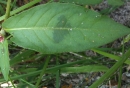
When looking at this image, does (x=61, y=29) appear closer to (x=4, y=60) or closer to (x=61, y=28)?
(x=61, y=28)

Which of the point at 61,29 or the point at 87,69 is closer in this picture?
the point at 61,29

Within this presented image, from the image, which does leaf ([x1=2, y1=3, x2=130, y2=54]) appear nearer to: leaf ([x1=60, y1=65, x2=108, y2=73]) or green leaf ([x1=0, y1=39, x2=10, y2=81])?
green leaf ([x1=0, y1=39, x2=10, y2=81])

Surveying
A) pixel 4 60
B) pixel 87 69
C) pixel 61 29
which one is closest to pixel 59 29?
pixel 61 29

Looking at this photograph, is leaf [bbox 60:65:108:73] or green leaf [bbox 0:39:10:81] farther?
leaf [bbox 60:65:108:73]

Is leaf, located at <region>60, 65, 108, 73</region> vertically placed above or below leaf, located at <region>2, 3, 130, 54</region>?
below

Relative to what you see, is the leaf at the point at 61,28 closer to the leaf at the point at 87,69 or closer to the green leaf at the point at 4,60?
Result: the green leaf at the point at 4,60

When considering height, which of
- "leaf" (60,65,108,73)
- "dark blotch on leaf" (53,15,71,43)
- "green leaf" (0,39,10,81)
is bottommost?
"leaf" (60,65,108,73)

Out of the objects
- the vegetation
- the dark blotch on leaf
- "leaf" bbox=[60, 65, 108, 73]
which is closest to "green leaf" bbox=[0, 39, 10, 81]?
the vegetation

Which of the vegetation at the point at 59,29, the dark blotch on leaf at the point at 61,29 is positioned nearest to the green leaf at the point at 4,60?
the vegetation at the point at 59,29
